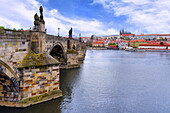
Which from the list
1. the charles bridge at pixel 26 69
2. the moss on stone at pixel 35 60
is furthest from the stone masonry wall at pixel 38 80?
the moss on stone at pixel 35 60

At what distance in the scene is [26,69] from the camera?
10883mm

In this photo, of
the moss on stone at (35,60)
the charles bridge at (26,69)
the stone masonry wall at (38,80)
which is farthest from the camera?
the moss on stone at (35,60)

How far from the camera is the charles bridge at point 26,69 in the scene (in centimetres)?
1001

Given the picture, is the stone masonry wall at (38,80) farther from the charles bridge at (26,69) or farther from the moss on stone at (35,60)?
the moss on stone at (35,60)

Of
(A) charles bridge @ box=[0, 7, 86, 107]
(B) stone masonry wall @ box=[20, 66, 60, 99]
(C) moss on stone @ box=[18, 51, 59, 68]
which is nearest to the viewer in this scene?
(A) charles bridge @ box=[0, 7, 86, 107]

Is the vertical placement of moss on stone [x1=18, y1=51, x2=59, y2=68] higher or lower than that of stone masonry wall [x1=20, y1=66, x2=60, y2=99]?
higher

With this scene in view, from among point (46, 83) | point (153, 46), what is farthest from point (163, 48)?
point (46, 83)

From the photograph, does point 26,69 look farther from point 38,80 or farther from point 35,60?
point 38,80

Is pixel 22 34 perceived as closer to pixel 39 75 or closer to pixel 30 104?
pixel 39 75

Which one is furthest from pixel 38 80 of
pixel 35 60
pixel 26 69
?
pixel 35 60

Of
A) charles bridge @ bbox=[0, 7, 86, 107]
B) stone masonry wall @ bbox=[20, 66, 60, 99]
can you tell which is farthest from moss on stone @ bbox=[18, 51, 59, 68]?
stone masonry wall @ bbox=[20, 66, 60, 99]

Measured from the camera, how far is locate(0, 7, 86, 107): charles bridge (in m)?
10.0

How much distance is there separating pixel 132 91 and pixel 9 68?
11.3 m

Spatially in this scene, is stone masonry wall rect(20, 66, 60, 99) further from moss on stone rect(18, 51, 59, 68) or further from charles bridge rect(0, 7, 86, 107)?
moss on stone rect(18, 51, 59, 68)
